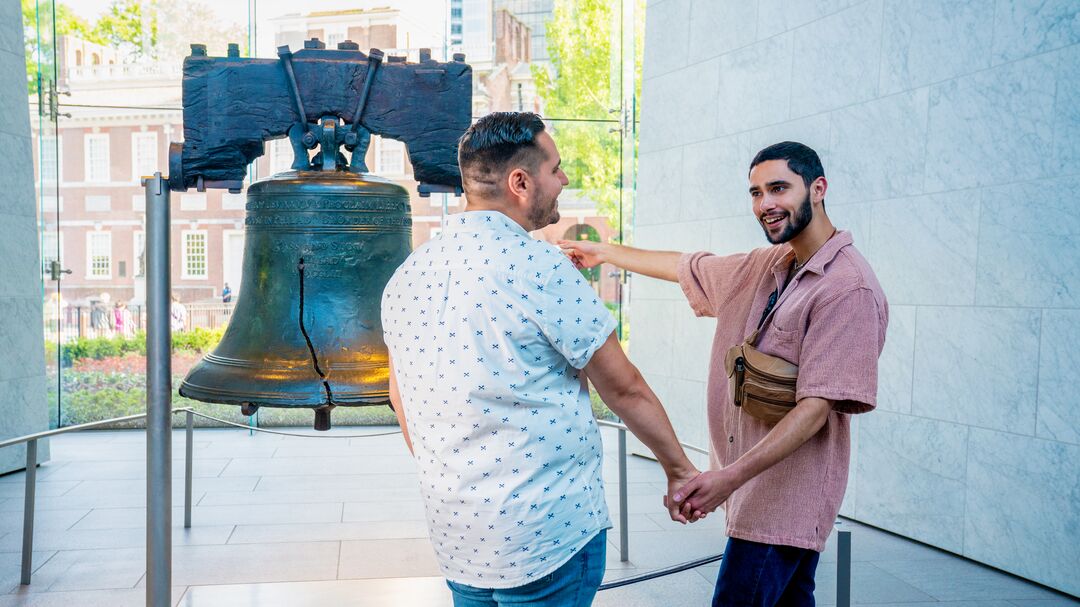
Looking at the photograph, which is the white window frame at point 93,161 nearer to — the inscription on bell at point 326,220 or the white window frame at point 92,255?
the white window frame at point 92,255

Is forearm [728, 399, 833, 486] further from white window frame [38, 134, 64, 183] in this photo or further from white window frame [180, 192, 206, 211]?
white window frame [180, 192, 206, 211]

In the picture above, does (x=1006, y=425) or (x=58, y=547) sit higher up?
(x=1006, y=425)

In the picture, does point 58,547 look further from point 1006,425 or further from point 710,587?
point 1006,425

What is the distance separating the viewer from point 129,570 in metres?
5.00

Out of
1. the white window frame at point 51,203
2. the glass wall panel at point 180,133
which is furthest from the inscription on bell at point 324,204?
the white window frame at point 51,203

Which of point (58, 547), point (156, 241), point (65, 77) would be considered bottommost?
point (58, 547)

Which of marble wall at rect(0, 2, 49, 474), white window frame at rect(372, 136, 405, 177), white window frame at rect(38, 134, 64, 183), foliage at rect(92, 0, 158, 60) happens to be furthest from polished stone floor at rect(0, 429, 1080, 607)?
foliage at rect(92, 0, 158, 60)

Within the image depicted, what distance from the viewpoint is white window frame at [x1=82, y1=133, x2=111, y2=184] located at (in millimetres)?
9680

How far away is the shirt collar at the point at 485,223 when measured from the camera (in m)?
1.95

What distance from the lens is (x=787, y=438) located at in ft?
7.79

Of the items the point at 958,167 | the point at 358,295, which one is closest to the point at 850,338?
the point at 358,295

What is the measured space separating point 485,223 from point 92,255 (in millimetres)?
8945

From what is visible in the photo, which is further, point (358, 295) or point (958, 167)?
point (958, 167)

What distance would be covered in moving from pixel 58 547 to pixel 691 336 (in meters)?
4.61
